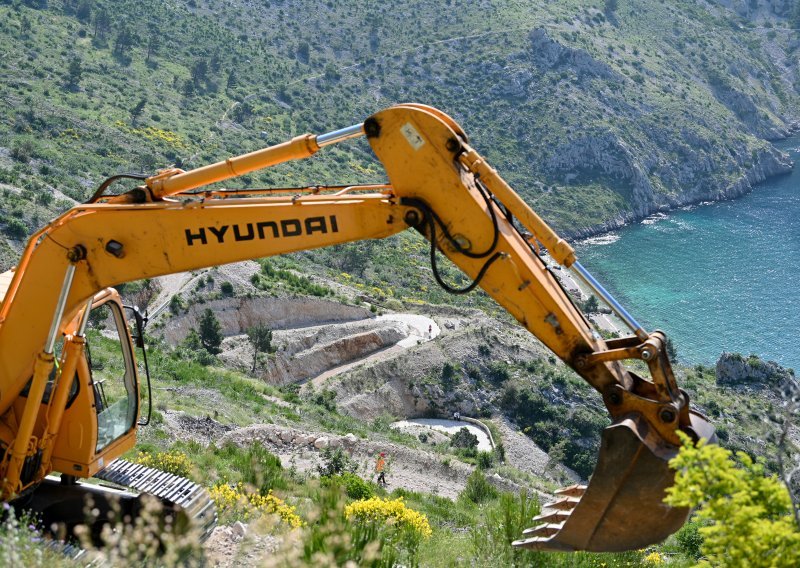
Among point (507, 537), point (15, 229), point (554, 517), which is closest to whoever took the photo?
point (554, 517)

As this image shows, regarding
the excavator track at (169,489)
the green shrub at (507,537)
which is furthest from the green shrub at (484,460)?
the excavator track at (169,489)

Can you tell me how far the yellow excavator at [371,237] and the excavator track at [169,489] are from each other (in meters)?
0.19

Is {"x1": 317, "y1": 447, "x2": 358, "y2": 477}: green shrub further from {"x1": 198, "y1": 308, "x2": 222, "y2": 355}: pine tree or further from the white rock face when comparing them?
{"x1": 198, "y1": 308, "x2": 222, "y2": 355}: pine tree

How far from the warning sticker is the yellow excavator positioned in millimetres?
12

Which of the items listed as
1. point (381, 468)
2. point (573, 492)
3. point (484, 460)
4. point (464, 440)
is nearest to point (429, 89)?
point (464, 440)

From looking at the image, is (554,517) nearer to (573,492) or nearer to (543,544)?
(573,492)

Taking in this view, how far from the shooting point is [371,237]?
8070mm

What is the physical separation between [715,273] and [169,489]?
77113mm

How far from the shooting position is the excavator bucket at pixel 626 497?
23.4 ft

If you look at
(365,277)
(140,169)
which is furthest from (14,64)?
(365,277)

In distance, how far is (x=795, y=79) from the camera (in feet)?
429

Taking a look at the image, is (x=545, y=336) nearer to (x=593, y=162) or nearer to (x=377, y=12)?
(x=593, y=162)

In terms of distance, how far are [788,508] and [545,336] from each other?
2443mm

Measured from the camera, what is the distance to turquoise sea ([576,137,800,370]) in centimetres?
6756
